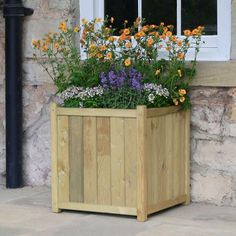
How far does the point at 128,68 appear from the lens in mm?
5395

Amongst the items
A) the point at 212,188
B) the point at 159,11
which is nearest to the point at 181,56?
the point at 159,11

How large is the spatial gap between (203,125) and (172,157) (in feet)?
1.30

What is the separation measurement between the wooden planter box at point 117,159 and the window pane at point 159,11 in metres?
0.82

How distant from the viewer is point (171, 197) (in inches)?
216

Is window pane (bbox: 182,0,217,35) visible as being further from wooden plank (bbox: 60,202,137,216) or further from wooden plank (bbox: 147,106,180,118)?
wooden plank (bbox: 60,202,137,216)

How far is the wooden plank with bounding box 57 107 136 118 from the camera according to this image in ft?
16.7

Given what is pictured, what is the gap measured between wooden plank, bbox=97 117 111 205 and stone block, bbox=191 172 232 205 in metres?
0.81

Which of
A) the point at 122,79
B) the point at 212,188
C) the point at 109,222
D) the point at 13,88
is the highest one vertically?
the point at 122,79

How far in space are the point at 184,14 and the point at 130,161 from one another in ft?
4.50

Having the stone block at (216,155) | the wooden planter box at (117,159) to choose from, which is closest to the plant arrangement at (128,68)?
the wooden planter box at (117,159)

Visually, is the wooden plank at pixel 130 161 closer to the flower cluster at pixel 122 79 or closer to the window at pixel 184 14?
the flower cluster at pixel 122 79

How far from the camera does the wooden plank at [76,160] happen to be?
530 cm

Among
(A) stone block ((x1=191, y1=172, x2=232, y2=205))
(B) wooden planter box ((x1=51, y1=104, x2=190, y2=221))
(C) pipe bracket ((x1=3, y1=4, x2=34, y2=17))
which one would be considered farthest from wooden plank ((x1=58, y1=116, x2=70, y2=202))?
(C) pipe bracket ((x1=3, y1=4, x2=34, y2=17))

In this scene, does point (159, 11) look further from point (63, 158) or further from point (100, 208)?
point (100, 208)
